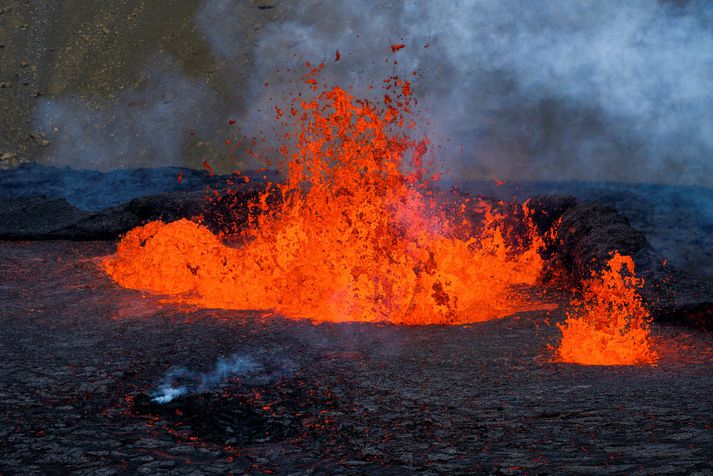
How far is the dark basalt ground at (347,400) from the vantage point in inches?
102

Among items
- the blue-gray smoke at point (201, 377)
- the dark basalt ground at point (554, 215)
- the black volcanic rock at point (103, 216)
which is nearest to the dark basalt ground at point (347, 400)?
the blue-gray smoke at point (201, 377)

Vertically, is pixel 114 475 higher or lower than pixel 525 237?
lower

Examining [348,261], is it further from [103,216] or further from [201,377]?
[103,216]

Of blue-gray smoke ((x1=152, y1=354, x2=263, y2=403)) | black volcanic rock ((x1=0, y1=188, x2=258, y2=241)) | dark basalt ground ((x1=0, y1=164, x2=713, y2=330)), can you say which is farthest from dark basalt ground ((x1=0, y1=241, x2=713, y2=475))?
black volcanic rock ((x1=0, y1=188, x2=258, y2=241))

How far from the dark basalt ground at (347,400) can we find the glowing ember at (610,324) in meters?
0.14

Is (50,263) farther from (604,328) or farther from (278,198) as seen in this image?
(604,328)

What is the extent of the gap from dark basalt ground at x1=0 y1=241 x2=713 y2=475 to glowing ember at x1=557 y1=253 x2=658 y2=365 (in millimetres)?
138

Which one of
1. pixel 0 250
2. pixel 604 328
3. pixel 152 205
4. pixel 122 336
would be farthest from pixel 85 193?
pixel 604 328

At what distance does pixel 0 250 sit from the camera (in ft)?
27.6

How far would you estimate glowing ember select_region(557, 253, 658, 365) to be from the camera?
4219 millimetres

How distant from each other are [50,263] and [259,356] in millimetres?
4300

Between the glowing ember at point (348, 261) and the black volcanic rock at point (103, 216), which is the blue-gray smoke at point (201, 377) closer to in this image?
the glowing ember at point (348, 261)

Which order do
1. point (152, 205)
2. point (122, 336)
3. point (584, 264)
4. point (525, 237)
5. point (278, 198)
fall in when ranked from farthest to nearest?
point (278, 198)
point (152, 205)
point (525, 237)
point (584, 264)
point (122, 336)

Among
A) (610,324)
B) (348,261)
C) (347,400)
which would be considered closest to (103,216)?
(348,261)
